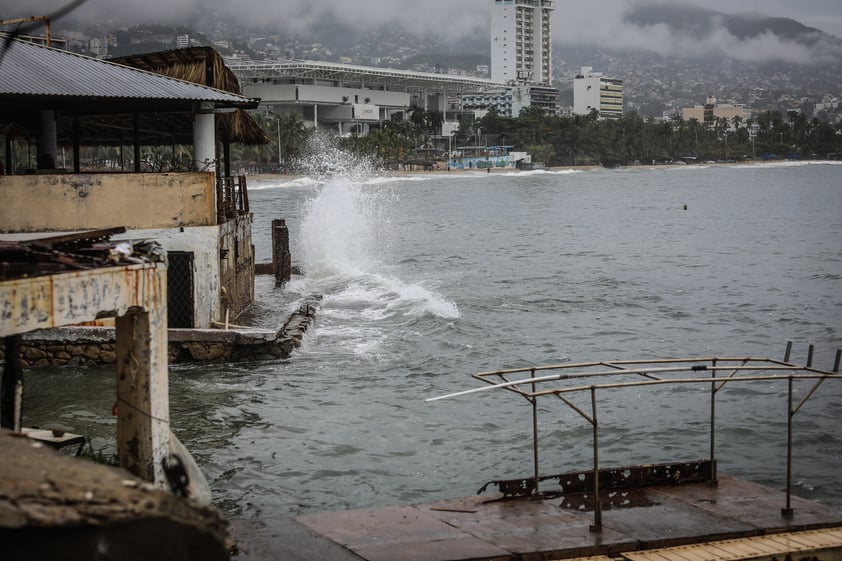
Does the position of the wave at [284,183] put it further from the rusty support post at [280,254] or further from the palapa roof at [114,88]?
the palapa roof at [114,88]

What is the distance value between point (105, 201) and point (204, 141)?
148 inches

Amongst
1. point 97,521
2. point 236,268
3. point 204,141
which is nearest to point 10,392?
point 97,521

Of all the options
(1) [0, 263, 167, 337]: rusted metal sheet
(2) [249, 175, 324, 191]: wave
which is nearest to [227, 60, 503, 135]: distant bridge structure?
(2) [249, 175, 324, 191]: wave

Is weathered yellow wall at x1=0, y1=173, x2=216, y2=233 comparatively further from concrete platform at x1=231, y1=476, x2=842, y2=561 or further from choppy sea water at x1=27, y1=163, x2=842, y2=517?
concrete platform at x1=231, y1=476, x2=842, y2=561

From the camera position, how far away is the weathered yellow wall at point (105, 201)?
17484 millimetres

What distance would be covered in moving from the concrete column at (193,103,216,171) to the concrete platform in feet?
40.0

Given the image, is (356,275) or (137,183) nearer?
(137,183)

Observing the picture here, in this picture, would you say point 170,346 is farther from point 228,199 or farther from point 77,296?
point 77,296

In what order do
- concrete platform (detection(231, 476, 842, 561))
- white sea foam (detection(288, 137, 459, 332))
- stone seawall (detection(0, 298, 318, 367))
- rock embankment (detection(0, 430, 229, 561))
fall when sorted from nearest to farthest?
rock embankment (detection(0, 430, 229, 561)), concrete platform (detection(231, 476, 842, 561)), stone seawall (detection(0, 298, 318, 367)), white sea foam (detection(288, 137, 459, 332))

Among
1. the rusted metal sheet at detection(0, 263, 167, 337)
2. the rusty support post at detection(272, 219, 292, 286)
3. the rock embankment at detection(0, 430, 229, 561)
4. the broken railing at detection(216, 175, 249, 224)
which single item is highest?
the broken railing at detection(216, 175, 249, 224)

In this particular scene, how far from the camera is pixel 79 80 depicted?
1833 centimetres

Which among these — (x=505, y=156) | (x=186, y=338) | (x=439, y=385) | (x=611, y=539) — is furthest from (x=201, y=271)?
(x=505, y=156)

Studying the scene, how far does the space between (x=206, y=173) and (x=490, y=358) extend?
842 cm

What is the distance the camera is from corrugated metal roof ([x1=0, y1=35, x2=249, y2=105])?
17250 millimetres
